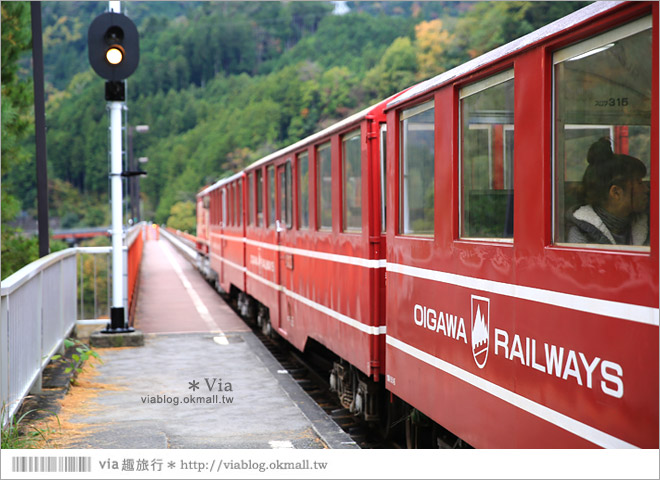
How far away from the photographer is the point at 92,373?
9.41 meters

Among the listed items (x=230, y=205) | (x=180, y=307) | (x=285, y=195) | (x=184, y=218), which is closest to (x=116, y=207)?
(x=285, y=195)

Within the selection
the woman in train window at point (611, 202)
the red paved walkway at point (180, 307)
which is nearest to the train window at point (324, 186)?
the woman in train window at point (611, 202)

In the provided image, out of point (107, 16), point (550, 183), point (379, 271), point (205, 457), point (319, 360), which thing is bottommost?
point (319, 360)

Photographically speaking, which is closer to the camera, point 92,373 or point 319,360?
point 92,373

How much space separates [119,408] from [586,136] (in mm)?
5366

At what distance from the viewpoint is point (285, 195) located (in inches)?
421

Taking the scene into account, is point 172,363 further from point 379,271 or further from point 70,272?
point 379,271

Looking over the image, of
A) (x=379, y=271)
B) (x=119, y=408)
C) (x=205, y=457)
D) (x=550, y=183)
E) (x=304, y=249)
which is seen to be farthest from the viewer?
(x=304, y=249)

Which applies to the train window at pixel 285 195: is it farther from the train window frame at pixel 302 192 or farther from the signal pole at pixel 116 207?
the signal pole at pixel 116 207

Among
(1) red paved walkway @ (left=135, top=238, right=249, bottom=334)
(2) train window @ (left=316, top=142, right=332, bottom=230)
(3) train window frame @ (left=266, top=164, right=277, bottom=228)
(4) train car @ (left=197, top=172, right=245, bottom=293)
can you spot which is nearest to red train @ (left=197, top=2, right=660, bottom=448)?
(2) train window @ (left=316, top=142, right=332, bottom=230)

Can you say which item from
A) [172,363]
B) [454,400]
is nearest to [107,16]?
[172,363]

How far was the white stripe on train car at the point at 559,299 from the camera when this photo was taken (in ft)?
10.4

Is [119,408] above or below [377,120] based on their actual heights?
below

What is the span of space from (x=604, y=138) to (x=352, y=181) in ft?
13.1
